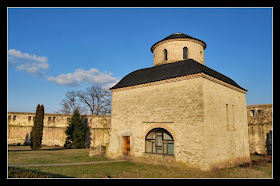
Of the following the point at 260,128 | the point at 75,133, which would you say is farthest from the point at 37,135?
the point at 260,128

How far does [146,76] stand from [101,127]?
1595cm

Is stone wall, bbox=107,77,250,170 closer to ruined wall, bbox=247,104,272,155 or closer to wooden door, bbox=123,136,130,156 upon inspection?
wooden door, bbox=123,136,130,156

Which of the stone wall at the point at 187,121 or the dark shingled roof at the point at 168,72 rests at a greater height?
the dark shingled roof at the point at 168,72

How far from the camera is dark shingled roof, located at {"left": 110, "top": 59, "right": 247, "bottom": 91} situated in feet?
46.4

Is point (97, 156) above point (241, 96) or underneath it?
underneath

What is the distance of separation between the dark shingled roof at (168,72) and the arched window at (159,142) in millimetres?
3891

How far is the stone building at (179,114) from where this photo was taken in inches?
502

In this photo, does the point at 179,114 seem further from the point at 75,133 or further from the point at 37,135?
the point at 75,133

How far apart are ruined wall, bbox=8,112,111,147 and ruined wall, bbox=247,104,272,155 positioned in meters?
18.4

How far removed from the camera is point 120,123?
56.8 feet

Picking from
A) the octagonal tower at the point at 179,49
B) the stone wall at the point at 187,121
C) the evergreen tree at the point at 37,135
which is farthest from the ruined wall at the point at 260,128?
the evergreen tree at the point at 37,135

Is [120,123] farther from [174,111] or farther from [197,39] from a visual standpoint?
[197,39]

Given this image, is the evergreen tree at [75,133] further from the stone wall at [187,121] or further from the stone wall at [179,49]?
the stone wall at [179,49]

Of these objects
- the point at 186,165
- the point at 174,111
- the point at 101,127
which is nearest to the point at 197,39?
the point at 174,111
